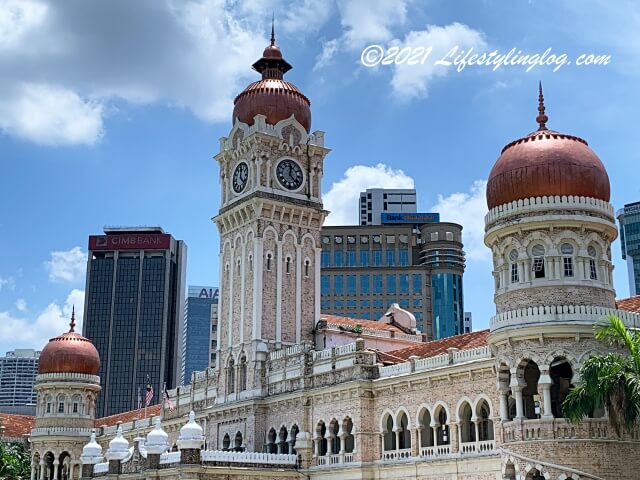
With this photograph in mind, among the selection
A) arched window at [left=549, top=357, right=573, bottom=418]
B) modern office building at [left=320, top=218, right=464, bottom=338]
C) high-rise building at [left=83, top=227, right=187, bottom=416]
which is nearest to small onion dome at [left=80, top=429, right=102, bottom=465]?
arched window at [left=549, top=357, right=573, bottom=418]

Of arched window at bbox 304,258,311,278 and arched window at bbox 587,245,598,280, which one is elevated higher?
arched window at bbox 304,258,311,278

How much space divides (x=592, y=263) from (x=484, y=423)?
9.71 meters

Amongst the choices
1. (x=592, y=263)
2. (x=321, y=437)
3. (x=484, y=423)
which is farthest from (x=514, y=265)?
(x=321, y=437)

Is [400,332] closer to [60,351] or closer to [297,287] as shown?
[297,287]

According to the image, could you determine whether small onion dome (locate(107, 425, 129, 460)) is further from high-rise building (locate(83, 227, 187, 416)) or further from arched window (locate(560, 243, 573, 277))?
high-rise building (locate(83, 227, 187, 416))

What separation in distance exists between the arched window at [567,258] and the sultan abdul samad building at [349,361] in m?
0.09

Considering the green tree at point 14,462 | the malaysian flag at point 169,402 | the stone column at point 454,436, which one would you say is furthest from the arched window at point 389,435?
the green tree at point 14,462

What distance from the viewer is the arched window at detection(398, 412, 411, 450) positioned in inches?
1738

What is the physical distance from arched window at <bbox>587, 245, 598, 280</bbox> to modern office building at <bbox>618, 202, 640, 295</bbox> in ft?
469

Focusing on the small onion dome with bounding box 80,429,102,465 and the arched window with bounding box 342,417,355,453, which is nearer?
the arched window with bounding box 342,417,355,453

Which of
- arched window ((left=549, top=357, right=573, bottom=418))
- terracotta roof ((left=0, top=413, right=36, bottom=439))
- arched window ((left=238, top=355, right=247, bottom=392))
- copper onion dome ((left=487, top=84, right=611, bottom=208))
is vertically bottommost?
arched window ((left=549, top=357, right=573, bottom=418))

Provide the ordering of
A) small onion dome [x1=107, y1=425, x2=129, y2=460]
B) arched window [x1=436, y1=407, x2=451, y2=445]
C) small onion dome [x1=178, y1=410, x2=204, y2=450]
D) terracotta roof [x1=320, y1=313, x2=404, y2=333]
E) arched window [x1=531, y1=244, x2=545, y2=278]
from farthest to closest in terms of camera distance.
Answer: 1. terracotta roof [x1=320, y1=313, x2=404, y2=333]
2. small onion dome [x1=107, y1=425, x2=129, y2=460]
3. small onion dome [x1=178, y1=410, x2=204, y2=450]
4. arched window [x1=436, y1=407, x2=451, y2=445]
5. arched window [x1=531, y1=244, x2=545, y2=278]

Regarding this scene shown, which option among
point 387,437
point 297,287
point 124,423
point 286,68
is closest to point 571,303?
point 387,437

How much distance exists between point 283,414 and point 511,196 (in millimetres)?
22541
